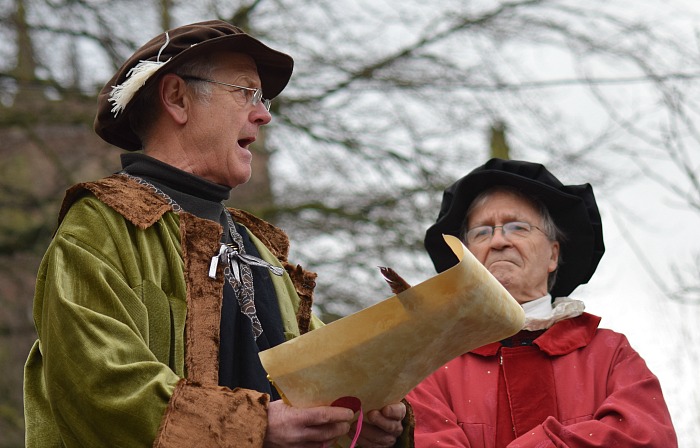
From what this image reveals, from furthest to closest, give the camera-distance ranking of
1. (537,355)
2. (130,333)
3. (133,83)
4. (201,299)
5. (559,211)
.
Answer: (559,211) → (537,355) → (133,83) → (201,299) → (130,333)

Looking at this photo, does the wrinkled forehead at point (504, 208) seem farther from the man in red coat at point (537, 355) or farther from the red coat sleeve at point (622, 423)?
the red coat sleeve at point (622, 423)

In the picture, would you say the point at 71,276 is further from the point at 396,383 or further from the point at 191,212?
the point at 396,383

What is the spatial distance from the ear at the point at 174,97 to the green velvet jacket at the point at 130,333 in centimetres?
29

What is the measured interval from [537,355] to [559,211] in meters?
0.68

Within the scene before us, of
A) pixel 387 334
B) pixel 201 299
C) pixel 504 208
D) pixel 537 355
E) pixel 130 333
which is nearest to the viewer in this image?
pixel 387 334

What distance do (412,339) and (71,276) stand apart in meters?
0.91

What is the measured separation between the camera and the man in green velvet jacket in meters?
3.00

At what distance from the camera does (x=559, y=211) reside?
4.51m

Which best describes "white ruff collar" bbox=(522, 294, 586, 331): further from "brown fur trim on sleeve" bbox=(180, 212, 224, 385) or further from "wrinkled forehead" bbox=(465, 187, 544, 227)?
"brown fur trim on sleeve" bbox=(180, 212, 224, 385)

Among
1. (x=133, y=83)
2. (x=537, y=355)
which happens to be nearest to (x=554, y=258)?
(x=537, y=355)

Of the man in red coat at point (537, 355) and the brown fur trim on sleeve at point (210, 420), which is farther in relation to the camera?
the man in red coat at point (537, 355)

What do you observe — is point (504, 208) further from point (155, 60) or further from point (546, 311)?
point (155, 60)

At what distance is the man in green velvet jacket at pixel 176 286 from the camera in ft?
9.84

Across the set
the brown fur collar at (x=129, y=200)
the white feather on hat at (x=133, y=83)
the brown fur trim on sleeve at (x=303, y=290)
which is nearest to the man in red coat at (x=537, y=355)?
the brown fur trim on sleeve at (x=303, y=290)
